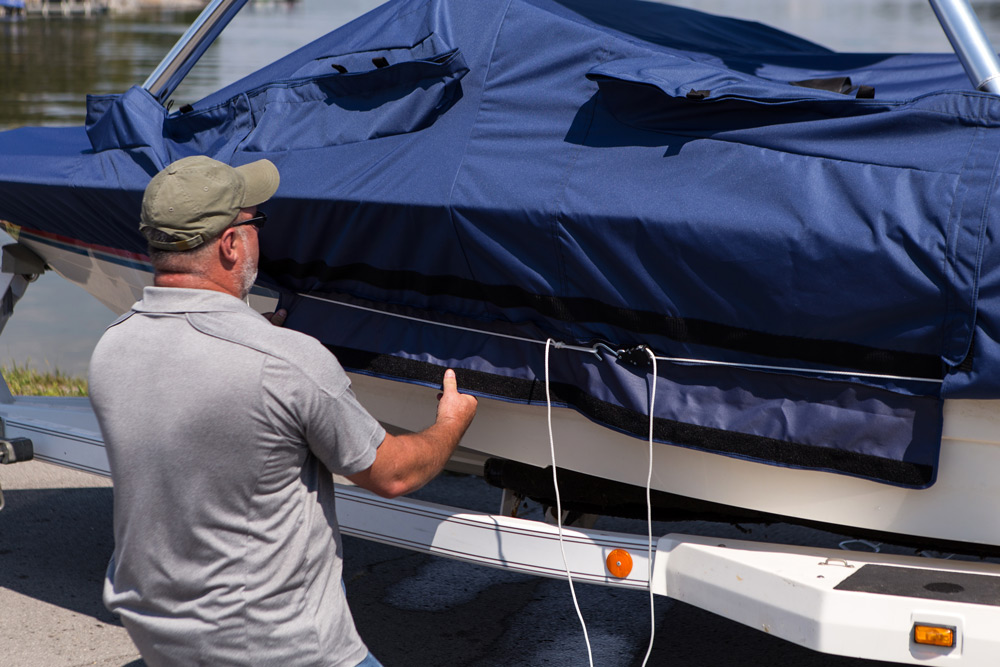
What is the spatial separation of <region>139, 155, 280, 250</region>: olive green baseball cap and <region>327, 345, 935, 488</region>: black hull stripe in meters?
0.75

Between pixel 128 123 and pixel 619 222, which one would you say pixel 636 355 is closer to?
pixel 619 222

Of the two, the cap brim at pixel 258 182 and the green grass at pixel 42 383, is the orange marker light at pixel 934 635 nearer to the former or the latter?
the cap brim at pixel 258 182

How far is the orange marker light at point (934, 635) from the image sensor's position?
196 centimetres

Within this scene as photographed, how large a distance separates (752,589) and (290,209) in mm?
1456

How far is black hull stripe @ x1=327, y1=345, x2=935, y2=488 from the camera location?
210 centimetres

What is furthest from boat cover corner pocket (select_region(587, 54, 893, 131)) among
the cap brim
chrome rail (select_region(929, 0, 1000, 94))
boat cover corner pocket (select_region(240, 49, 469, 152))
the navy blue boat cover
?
the cap brim

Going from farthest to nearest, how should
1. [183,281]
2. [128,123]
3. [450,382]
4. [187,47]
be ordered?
1. [187,47]
2. [128,123]
3. [450,382]
4. [183,281]

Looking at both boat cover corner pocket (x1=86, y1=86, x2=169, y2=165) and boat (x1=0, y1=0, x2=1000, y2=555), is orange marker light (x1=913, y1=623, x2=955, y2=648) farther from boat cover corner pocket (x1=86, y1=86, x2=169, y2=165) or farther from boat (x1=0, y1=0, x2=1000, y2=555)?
boat cover corner pocket (x1=86, y1=86, x2=169, y2=165)

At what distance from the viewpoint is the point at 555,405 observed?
2.41 m

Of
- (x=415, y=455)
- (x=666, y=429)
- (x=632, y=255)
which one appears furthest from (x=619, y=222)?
(x=415, y=455)

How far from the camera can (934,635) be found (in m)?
1.96

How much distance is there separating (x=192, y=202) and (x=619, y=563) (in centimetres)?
126

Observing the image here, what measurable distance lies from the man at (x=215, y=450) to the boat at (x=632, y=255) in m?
0.65

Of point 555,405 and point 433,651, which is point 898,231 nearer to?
point 555,405
